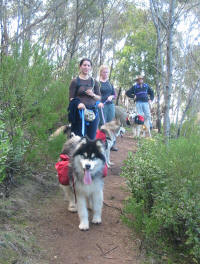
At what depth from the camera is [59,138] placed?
14.8ft

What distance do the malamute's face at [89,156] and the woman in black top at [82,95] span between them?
1.01 meters

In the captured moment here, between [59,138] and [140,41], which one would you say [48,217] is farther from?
[140,41]

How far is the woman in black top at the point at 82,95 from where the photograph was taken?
4.65 m

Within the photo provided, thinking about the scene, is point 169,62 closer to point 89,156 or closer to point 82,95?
point 82,95

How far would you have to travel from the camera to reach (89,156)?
141 inches

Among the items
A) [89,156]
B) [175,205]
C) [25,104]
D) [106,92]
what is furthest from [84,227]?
[106,92]

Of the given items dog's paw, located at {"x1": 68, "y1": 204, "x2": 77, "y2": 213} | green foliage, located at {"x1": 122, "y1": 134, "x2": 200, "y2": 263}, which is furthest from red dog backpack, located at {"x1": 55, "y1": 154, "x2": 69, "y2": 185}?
green foliage, located at {"x1": 122, "y1": 134, "x2": 200, "y2": 263}

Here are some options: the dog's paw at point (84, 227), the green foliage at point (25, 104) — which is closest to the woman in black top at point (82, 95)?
the green foliage at point (25, 104)

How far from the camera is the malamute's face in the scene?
140 inches

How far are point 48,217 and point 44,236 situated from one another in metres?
0.50

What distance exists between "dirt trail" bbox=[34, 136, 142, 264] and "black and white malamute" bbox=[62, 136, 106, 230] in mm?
200

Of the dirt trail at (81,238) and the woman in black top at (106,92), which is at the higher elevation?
the woman in black top at (106,92)

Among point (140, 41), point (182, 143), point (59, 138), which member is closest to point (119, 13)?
point (140, 41)

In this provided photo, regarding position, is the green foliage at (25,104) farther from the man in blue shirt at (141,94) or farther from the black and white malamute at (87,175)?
the man in blue shirt at (141,94)
